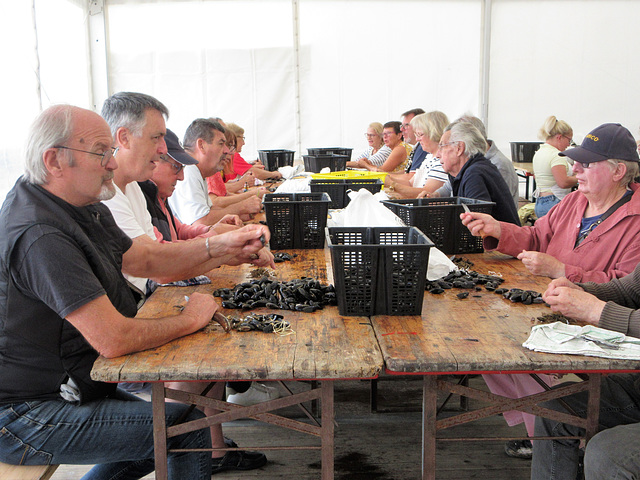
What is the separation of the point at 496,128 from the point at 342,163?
4.46 metres

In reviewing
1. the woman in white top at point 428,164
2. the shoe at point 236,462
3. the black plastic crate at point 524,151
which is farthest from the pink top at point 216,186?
the black plastic crate at point 524,151

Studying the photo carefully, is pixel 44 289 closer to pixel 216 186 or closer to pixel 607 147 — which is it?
pixel 607 147

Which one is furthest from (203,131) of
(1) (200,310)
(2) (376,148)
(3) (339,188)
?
(2) (376,148)

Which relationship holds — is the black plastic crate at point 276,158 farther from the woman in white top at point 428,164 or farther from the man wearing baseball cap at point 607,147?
the man wearing baseball cap at point 607,147

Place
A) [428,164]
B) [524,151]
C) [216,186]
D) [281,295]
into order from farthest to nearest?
[524,151] → [428,164] → [216,186] → [281,295]

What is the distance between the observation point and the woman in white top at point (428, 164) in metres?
4.61

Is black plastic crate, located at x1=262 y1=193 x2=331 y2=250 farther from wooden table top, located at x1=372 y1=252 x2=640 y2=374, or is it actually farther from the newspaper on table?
the newspaper on table

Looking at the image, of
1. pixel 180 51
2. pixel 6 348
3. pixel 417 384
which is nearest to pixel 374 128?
pixel 180 51

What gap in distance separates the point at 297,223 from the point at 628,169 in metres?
1.43

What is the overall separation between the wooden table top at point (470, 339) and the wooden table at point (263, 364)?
76mm

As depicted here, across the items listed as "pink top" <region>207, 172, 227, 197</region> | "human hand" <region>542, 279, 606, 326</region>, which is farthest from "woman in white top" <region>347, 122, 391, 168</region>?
"human hand" <region>542, 279, 606, 326</region>

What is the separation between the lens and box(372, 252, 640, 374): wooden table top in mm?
1504

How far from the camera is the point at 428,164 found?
5.13 meters

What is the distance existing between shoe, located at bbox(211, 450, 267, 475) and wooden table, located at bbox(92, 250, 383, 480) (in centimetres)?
94
